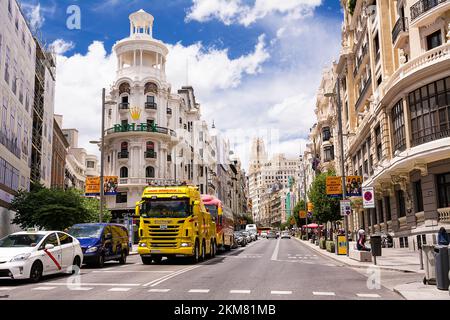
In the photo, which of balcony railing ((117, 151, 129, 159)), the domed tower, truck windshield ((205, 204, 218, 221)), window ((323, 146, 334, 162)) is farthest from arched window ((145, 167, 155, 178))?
truck windshield ((205, 204, 218, 221))

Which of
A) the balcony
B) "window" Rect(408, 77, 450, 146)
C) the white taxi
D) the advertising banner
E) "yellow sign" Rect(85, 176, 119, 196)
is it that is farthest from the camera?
the balcony

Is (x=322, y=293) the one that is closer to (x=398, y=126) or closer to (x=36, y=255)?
(x=36, y=255)

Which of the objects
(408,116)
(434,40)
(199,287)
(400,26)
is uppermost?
(400,26)

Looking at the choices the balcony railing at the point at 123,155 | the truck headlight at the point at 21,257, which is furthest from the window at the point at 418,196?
the balcony railing at the point at 123,155

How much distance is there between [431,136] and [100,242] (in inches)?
776

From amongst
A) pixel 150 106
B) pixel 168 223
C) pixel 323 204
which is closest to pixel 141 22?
pixel 150 106

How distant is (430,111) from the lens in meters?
28.8

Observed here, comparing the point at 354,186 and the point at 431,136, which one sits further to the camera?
the point at 354,186

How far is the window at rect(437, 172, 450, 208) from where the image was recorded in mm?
28266

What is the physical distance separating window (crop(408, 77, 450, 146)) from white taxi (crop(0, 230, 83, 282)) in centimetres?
2097

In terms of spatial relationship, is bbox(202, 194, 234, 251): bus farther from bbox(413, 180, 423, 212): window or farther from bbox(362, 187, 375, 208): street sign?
bbox(413, 180, 423, 212): window

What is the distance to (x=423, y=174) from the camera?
1152 inches

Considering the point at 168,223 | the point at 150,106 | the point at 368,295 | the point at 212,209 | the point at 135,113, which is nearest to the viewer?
the point at 368,295
